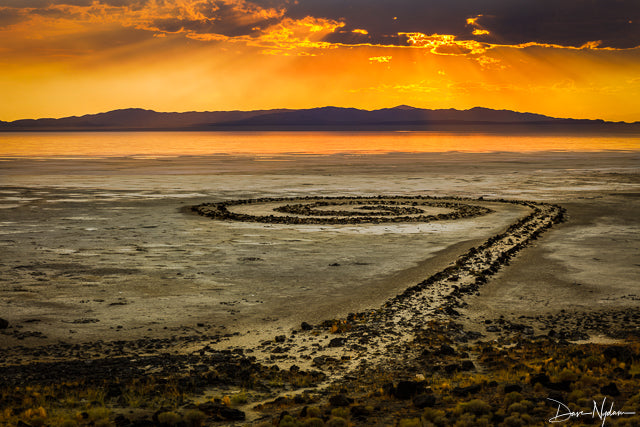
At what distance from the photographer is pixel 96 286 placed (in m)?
18.1

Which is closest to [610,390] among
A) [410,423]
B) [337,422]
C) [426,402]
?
[426,402]

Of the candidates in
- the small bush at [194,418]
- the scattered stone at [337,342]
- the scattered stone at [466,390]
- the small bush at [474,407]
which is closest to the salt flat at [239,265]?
the scattered stone at [337,342]

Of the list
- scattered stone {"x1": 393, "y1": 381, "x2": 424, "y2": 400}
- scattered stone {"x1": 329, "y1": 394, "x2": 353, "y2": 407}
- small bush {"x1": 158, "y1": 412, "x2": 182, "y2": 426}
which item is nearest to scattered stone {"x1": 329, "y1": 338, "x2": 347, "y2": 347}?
scattered stone {"x1": 393, "y1": 381, "x2": 424, "y2": 400}

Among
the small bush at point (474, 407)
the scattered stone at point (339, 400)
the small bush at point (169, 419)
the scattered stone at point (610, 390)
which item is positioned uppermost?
the scattered stone at point (610, 390)

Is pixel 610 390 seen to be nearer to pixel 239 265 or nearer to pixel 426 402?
pixel 426 402

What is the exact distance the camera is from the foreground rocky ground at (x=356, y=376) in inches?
376

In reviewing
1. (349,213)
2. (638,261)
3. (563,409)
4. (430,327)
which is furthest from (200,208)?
(563,409)

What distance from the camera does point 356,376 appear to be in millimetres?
11531

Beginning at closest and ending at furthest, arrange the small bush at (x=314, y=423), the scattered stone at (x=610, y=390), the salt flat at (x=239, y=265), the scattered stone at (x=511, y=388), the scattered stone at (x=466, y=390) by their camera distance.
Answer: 1. the small bush at (x=314, y=423)
2. the scattered stone at (x=610, y=390)
3. the scattered stone at (x=511, y=388)
4. the scattered stone at (x=466, y=390)
5. the salt flat at (x=239, y=265)

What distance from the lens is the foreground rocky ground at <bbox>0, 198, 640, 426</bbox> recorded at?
376 inches

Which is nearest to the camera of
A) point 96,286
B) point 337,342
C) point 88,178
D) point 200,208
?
point 337,342

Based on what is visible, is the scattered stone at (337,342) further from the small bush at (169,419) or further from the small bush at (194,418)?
the small bush at (169,419)

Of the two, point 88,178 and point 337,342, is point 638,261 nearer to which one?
point 337,342

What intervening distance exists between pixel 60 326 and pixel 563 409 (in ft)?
31.9
